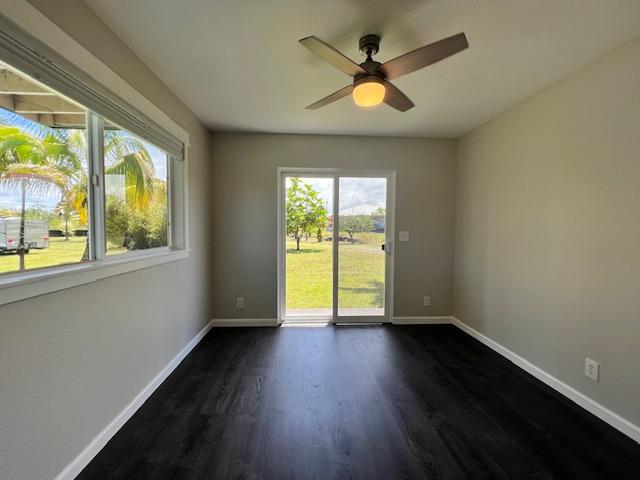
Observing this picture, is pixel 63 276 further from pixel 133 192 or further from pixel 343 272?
pixel 343 272

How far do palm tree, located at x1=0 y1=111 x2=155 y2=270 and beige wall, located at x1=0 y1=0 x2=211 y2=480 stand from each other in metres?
0.28

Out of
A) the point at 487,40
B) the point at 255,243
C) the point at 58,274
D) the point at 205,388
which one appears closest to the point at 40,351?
the point at 58,274

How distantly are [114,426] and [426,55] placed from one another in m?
2.76

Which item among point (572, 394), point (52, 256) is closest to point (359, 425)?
point (572, 394)

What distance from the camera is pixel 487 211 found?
3.02 m

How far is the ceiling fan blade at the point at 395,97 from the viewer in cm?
175

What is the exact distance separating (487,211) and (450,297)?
124cm

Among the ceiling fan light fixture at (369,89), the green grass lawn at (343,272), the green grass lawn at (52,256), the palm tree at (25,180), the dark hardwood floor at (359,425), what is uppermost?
the ceiling fan light fixture at (369,89)

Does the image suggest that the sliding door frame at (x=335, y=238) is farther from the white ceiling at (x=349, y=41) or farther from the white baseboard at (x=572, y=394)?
the white baseboard at (x=572, y=394)

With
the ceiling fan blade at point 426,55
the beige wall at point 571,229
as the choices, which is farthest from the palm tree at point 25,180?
the beige wall at point 571,229

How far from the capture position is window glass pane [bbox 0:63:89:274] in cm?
117

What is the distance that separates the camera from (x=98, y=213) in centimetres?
165

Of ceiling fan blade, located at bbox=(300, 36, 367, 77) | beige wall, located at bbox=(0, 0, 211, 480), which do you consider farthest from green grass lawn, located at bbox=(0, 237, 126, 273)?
ceiling fan blade, located at bbox=(300, 36, 367, 77)

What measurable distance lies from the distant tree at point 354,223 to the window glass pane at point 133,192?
2009mm
